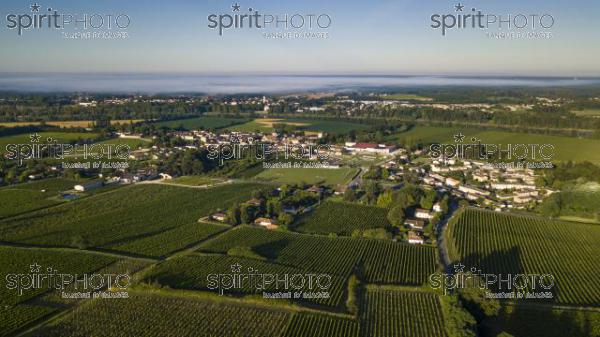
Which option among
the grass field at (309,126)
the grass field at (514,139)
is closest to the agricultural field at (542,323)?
the grass field at (514,139)

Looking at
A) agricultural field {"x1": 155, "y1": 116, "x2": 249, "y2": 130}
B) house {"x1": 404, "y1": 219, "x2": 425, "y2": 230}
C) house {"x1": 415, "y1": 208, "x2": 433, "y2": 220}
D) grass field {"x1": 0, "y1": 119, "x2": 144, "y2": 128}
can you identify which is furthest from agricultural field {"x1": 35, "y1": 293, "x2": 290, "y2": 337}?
grass field {"x1": 0, "y1": 119, "x2": 144, "y2": 128}

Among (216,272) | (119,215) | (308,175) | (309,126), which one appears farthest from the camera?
(309,126)

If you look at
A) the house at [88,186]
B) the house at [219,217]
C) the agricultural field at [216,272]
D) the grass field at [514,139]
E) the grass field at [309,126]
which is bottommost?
the agricultural field at [216,272]

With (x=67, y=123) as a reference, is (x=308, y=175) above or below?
below

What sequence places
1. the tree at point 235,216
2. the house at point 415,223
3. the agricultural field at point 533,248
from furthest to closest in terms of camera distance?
the tree at point 235,216 → the house at point 415,223 → the agricultural field at point 533,248

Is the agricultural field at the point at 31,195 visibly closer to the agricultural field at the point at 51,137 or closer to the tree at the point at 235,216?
the tree at the point at 235,216

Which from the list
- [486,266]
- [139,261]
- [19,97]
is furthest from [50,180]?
[19,97]

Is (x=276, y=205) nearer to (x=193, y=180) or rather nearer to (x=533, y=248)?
(x=193, y=180)

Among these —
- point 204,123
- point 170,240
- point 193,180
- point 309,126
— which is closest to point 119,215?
point 170,240
